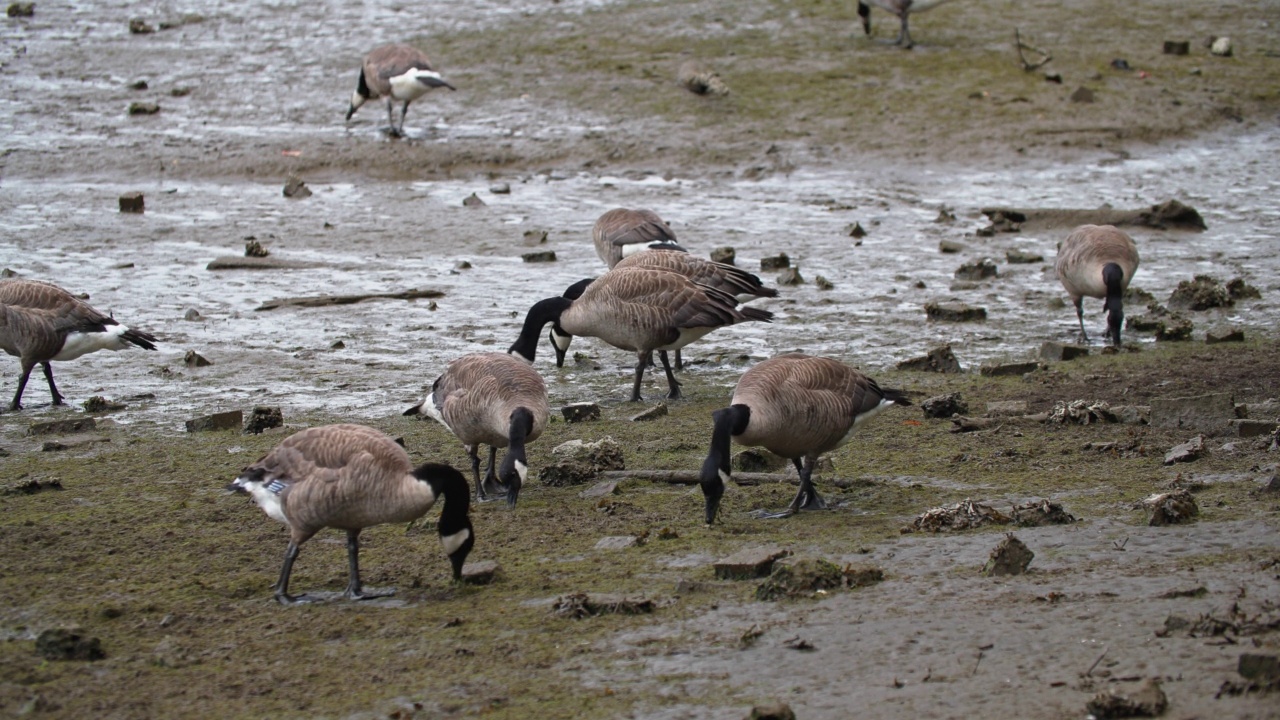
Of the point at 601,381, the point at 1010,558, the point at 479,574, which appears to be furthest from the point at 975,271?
the point at 479,574

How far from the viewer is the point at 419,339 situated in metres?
11.8

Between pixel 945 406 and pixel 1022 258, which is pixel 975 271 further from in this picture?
pixel 945 406

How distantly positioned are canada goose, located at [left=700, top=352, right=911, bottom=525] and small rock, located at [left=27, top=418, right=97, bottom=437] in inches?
184

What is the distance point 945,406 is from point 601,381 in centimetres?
299

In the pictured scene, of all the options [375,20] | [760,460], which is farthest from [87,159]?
[760,460]

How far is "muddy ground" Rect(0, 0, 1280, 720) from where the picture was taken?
16.7 ft

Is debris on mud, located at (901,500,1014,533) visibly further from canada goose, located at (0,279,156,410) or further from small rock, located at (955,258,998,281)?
small rock, located at (955,258,998,281)

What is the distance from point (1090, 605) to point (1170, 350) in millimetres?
6262

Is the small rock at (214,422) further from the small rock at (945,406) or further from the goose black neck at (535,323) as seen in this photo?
the small rock at (945,406)

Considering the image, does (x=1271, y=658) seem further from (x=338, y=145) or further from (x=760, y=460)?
(x=338, y=145)

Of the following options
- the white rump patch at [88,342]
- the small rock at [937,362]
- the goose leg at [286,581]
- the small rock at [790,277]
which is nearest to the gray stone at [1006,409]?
the small rock at [937,362]

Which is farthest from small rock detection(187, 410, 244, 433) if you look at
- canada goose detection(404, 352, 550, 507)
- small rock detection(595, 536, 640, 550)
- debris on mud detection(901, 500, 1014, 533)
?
debris on mud detection(901, 500, 1014, 533)

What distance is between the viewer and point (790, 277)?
13.2 metres

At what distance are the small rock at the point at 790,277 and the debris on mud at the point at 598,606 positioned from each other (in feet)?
25.6
